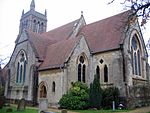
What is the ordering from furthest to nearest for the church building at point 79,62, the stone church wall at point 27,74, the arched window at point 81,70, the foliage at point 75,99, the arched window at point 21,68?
the arched window at point 21,68
the stone church wall at point 27,74
the arched window at point 81,70
the church building at point 79,62
the foliage at point 75,99

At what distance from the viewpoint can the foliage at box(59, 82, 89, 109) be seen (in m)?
22.2

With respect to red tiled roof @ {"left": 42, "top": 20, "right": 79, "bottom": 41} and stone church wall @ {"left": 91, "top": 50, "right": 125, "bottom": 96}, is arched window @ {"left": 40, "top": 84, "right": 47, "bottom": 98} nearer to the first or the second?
stone church wall @ {"left": 91, "top": 50, "right": 125, "bottom": 96}

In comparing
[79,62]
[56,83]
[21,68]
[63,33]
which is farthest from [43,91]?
[63,33]

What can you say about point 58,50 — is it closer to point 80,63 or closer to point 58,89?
point 80,63

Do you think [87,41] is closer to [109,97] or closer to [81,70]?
[81,70]

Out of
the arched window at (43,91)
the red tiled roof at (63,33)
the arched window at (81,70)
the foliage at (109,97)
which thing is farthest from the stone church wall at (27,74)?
the foliage at (109,97)

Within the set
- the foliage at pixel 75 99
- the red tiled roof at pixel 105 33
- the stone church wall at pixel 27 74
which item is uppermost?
the red tiled roof at pixel 105 33

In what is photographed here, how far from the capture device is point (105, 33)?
29969 millimetres

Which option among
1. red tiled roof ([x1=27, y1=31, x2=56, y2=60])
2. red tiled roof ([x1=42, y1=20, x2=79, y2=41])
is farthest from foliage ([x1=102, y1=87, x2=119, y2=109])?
red tiled roof ([x1=42, y1=20, x2=79, y2=41])

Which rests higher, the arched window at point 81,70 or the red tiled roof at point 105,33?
the red tiled roof at point 105,33

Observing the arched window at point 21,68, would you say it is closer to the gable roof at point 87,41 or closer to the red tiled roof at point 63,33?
the gable roof at point 87,41

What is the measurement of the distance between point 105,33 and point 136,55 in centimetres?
543

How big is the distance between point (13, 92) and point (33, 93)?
243 inches

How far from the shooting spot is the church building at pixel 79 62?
82.1 ft
